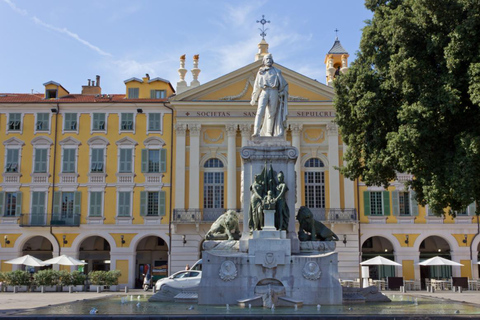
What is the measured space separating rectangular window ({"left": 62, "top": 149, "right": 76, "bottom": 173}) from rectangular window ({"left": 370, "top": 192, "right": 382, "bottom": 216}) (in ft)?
69.3

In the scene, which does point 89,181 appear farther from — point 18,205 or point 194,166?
point 194,166

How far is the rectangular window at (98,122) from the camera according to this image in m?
40.7

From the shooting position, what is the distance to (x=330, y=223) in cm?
3869

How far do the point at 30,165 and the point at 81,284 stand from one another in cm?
1146

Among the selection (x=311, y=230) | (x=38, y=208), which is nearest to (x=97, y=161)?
(x=38, y=208)

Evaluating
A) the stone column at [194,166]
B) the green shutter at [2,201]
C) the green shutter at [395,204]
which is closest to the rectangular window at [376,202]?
the green shutter at [395,204]

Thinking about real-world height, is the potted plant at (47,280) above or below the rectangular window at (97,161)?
below

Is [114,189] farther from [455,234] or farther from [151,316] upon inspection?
[151,316]

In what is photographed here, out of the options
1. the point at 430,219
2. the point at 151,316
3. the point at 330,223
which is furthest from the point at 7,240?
the point at 151,316

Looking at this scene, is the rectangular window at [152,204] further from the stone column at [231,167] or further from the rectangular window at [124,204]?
the stone column at [231,167]

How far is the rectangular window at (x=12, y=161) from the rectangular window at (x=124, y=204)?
761cm

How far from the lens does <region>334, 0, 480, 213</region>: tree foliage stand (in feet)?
52.1

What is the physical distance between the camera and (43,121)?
4081 cm

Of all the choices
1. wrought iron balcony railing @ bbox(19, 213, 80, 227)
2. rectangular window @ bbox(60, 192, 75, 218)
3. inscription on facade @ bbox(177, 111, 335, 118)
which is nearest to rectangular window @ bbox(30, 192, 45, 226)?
wrought iron balcony railing @ bbox(19, 213, 80, 227)
